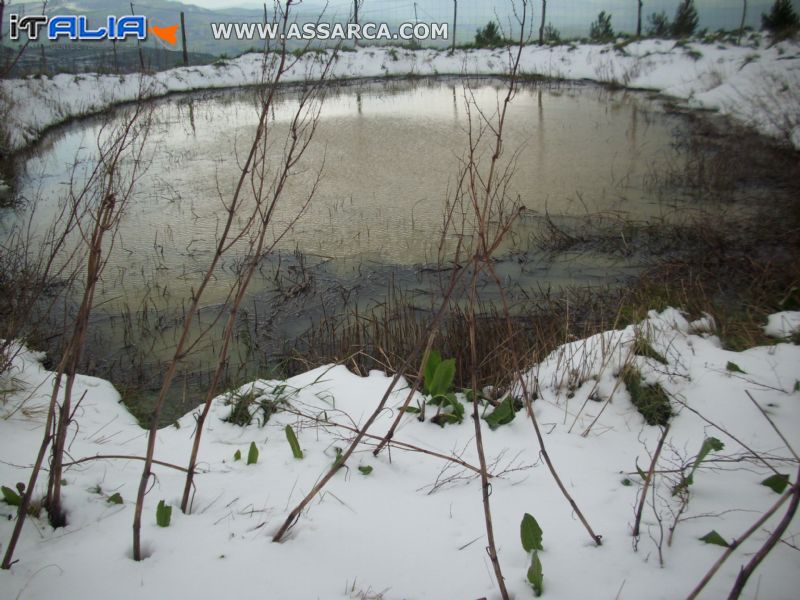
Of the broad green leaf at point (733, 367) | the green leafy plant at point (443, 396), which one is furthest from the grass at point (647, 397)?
the green leafy plant at point (443, 396)

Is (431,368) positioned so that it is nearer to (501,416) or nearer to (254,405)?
(501,416)

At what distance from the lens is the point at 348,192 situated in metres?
6.36

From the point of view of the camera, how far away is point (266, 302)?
402cm

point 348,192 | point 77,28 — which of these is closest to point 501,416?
point 348,192

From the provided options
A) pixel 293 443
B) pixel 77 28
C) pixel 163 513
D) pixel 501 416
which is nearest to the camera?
pixel 163 513

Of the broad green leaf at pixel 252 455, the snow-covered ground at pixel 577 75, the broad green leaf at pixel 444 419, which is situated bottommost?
the broad green leaf at pixel 444 419

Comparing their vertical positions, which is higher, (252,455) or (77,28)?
(77,28)

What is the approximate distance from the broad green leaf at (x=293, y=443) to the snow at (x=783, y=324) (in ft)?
7.80

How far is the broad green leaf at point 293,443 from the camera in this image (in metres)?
1.81

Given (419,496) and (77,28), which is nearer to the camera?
(419,496)

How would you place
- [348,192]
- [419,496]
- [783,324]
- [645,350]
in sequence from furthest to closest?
[348,192]
[783,324]
[645,350]
[419,496]

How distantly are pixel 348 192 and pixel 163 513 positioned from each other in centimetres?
522

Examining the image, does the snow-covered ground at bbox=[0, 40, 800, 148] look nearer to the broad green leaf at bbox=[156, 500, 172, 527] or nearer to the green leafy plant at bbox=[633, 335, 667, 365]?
the green leafy plant at bbox=[633, 335, 667, 365]

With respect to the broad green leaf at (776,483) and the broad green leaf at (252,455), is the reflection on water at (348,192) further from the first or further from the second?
Answer: the broad green leaf at (776,483)
